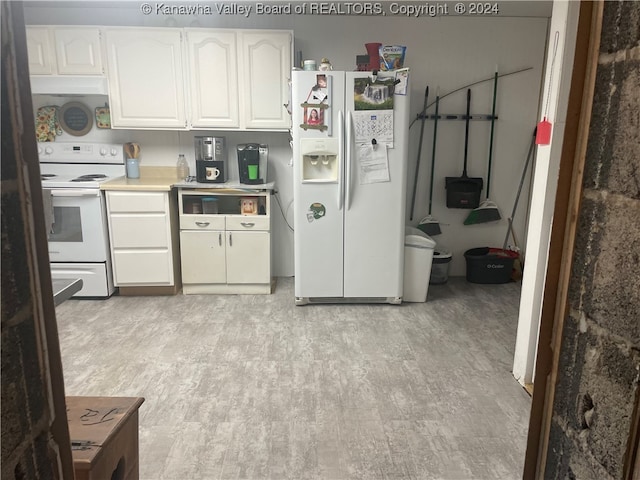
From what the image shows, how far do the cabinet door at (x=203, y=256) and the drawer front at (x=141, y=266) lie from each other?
5.2 inches

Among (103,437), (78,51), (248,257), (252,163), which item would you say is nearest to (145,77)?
(78,51)

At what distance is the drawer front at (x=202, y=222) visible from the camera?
3850mm

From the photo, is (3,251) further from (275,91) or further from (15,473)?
(275,91)

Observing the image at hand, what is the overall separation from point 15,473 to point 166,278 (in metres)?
3.30

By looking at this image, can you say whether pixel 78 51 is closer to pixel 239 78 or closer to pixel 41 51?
pixel 41 51

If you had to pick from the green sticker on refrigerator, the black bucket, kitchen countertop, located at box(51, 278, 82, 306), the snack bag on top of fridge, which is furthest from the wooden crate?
the black bucket

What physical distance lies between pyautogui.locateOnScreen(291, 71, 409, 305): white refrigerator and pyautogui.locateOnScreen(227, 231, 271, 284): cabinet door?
15.0 inches

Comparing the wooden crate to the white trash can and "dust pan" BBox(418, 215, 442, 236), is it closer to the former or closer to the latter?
the white trash can

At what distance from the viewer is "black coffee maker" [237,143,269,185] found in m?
3.86

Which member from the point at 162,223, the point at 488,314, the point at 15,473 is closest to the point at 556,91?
the point at 488,314

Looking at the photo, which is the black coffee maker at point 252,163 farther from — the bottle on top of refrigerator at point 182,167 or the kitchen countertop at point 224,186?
the bottle on top of refrigerator at point 182,167

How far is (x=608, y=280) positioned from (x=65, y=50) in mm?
4009

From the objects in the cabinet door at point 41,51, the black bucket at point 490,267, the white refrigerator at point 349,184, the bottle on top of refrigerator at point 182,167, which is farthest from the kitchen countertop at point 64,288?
the black bucket at point 490,267

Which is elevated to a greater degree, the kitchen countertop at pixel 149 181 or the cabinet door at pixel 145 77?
the cabinet door at pixel 145 77
